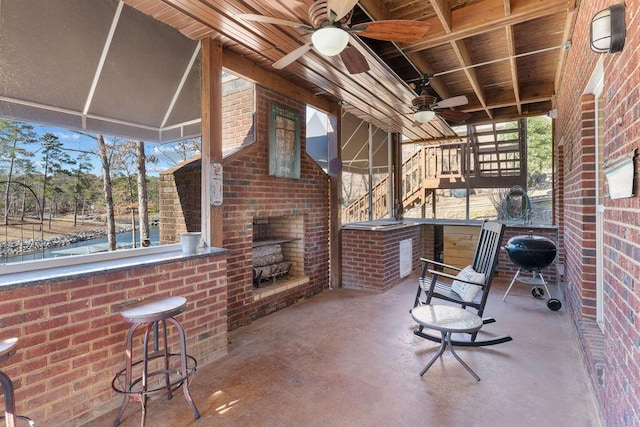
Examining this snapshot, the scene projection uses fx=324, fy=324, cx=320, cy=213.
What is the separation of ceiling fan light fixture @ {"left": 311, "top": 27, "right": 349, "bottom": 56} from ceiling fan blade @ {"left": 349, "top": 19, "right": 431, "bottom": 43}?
14 centimetres

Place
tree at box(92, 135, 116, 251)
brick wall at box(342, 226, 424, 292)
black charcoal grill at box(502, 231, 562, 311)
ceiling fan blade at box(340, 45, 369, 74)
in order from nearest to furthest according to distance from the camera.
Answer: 1. tree at box(92, 135, 116, 251)
2. ceiling fan blade at box(340, 45, 369, 74)
3. black charcoal grill at box(502, 231, 562, 311)
4. brick wall at box(342, 226, 424, 292)

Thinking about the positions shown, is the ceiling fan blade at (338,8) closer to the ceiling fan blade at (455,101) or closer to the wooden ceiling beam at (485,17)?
the wooden ceiling beam at (485,17)

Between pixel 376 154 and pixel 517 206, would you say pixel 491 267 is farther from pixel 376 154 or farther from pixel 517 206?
pixel 517 206

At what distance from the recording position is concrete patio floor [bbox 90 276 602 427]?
211 cm

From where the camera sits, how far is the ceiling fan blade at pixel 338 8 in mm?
2010

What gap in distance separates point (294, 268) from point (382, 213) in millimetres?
3289

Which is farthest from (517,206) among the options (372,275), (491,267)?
(491,267)

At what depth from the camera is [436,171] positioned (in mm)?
8344

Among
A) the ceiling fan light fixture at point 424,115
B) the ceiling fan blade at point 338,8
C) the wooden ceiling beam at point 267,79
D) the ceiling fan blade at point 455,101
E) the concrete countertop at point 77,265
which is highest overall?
the wooden ceiling beam at point 267,79

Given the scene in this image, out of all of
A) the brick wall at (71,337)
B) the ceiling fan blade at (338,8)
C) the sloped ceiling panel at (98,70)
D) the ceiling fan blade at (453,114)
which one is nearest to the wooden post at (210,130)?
the sloped ceiling panel at (98,70)

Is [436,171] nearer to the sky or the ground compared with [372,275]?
nearer to the sky

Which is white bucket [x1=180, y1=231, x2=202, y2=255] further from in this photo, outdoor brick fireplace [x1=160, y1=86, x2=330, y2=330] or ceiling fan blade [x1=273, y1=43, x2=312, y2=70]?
ceiling fan blade [x1=273, y1=43, x2=312, y2=70]

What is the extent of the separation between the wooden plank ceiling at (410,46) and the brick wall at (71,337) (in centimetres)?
207

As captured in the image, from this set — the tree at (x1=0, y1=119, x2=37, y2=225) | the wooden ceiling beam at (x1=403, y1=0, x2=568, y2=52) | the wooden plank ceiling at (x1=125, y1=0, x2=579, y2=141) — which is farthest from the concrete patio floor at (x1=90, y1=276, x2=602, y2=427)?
the wooden ceiling beam at (x1=403, y1=0, x2=568, y2=52)
